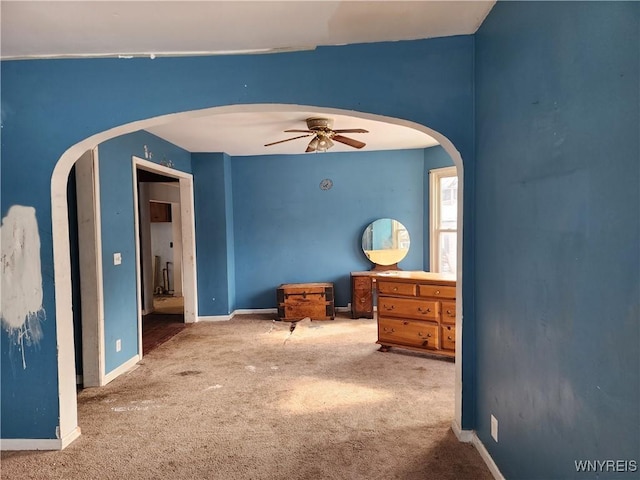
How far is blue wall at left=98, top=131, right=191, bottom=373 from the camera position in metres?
3.55

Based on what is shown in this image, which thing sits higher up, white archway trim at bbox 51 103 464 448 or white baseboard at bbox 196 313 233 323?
white archway trim at bbox 51 103 464 448

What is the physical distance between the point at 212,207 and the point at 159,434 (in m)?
3.57

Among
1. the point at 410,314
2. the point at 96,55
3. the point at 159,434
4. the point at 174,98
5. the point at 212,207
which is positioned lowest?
the point at 159,434

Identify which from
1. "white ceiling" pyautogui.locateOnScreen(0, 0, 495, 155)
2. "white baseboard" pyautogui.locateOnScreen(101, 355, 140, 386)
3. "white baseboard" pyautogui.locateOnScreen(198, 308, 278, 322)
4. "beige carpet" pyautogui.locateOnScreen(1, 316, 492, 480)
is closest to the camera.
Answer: "white ceiling" pyautogui.locateOnScreen(0, 0, 495, 155)

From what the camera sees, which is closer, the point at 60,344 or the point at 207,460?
the point at 207,460

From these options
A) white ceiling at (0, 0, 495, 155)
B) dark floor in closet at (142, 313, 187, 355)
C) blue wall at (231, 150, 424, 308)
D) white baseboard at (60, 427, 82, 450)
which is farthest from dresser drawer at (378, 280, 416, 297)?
white baseboard at (60, 427, 82, 450)

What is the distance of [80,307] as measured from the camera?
136 inches

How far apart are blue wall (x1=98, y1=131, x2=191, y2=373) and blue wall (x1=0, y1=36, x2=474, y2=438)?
1069 mm

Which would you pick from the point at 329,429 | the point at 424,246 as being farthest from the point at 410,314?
the point at 424,246

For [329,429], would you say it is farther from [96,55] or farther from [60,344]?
[96,55]

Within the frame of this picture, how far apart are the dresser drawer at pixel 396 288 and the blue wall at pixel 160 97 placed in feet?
5.04

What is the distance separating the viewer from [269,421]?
8.93 feet

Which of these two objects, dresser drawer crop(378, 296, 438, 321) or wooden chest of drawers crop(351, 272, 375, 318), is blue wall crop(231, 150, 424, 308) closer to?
wooden chest of drawers crop(351, 272, 375, 318)

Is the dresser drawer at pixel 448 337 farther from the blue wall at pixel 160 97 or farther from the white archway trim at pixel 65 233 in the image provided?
the blue wall at pixel 160 97
